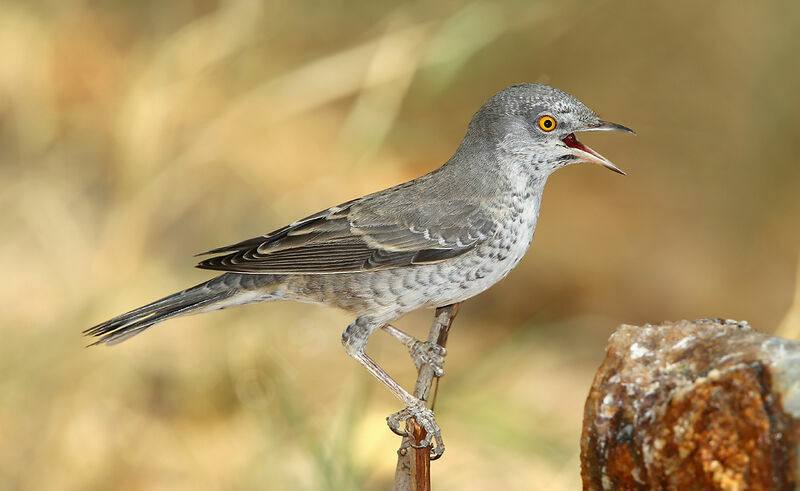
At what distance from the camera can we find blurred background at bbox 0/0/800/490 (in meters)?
4.31

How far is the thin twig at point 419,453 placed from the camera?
2.51 meters

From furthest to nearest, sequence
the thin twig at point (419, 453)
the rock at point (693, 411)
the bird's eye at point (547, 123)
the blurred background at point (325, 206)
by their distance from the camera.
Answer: the blurred background at point (325, 206) → the bird's eye at point (547, 123) → the thin twig at point (419, 453) → the rock at point (693, 411)

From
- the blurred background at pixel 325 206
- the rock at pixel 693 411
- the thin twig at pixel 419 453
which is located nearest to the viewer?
the rock at pixel 693 411

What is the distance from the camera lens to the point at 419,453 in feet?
8.45

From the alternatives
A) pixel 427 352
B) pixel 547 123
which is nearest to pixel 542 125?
pixel 547 123

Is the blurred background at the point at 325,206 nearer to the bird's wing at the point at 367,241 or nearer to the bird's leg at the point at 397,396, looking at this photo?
the bird's leg at the point at 397,396

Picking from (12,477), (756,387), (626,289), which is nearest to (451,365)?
(626,289)

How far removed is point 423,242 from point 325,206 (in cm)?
299

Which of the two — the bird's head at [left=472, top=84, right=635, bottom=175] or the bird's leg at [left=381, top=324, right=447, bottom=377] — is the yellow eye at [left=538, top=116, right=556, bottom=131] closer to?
the bird's head at [left=472, top=84, right=635, bottom=175]

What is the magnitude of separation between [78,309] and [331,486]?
1796 mm

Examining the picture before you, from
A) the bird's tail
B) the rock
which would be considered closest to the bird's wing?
the bird's tail

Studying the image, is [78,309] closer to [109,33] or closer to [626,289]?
[109,33]

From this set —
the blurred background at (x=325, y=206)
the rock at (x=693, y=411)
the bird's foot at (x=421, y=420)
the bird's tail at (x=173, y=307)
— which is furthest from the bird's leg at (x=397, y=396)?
the rock at (x=693, y=411)

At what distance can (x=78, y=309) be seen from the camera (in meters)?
4.34
